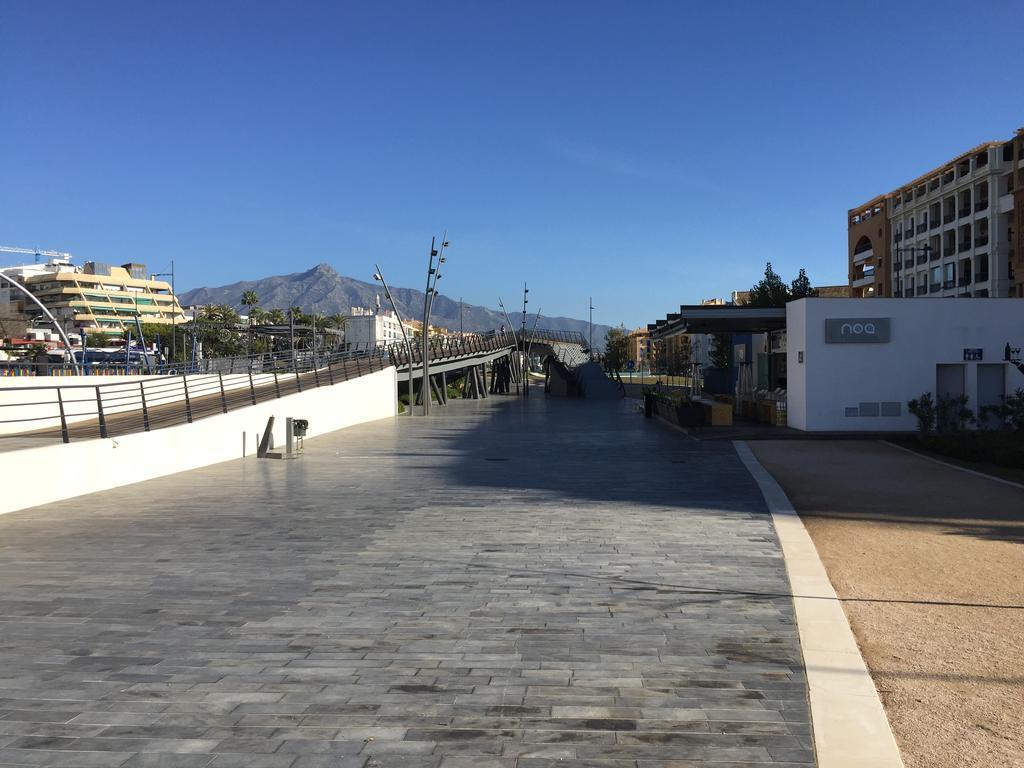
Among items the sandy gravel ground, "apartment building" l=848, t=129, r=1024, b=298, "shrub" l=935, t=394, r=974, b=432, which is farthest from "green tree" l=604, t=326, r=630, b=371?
the sandy gravel ground

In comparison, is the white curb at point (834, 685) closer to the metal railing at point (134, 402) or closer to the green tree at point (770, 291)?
the metal railing at point (134, 402)

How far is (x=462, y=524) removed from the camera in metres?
9.59

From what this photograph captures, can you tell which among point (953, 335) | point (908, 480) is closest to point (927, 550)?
point (908, 480)

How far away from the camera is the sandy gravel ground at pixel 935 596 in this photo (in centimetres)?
398

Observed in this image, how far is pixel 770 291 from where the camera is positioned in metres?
56.6

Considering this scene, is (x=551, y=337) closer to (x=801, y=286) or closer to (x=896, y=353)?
(x=801, y=286)

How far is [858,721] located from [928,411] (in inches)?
727

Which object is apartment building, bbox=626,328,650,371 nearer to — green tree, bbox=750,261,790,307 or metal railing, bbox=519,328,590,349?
metal railing, bbox=519,328,590,349

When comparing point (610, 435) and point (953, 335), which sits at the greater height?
point (953, 335)

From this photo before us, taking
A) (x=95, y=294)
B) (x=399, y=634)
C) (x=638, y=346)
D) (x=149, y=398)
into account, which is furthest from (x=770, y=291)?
(x=638, y=346)

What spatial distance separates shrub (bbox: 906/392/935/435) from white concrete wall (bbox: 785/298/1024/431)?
1533 millimetres

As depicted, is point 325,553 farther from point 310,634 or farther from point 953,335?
point 953,335

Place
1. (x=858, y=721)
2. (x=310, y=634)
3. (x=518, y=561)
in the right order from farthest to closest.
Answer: (x=518, y=561) < (x=310, y=634) < (x=858, y=721)

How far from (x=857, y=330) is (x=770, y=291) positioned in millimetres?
35510
